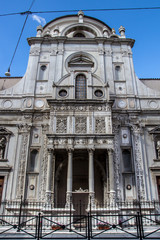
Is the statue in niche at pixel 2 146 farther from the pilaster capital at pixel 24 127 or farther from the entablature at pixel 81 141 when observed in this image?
the entablature at pixel 81 141

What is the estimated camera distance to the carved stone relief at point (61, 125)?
55.7ft

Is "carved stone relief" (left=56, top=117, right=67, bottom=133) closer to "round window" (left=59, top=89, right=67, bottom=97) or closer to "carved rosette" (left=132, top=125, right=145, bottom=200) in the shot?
"round window" (left=59, top=89, right=67, bottom=97)

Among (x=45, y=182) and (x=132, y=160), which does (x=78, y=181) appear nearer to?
(x=45, y=182)

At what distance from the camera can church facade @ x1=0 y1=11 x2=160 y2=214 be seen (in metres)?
16.4

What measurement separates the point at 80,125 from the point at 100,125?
1619 millimetres

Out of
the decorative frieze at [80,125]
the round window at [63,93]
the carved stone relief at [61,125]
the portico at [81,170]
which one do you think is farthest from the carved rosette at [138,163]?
the round window at [63,93]

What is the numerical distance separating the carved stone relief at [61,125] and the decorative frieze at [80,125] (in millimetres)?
904

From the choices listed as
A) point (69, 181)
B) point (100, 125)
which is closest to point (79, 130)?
point (100, 125)

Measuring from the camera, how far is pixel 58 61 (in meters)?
22.2

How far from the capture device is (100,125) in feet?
56.3

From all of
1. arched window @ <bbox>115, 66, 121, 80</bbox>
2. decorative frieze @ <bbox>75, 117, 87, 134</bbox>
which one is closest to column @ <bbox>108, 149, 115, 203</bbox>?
decorative frieze @ <bbox>75, 117, 87, 134</bbox>

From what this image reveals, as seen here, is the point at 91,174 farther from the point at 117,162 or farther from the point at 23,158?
the point at 23,158

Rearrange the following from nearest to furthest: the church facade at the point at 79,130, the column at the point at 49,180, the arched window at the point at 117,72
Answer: the column at the point at 49,180, the church facade at the point at 79,130, the arched window at the point at 117,72

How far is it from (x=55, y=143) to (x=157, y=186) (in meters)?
8.81
